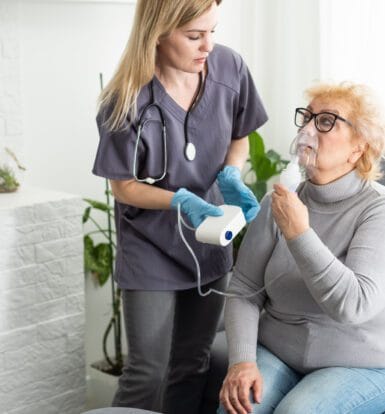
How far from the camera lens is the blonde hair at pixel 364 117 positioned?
195 cm

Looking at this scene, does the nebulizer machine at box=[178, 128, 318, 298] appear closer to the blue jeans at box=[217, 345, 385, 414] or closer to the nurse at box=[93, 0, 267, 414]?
the nurse at box=[93, 0, 267, 414]

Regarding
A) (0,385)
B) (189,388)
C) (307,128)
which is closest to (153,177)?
(307,128)

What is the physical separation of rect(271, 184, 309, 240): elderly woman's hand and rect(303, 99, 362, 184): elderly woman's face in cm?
13

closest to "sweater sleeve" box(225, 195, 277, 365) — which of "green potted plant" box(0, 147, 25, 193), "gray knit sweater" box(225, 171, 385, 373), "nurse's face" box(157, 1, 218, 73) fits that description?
"gray knit sweater" box(225, 171, 385, 373)

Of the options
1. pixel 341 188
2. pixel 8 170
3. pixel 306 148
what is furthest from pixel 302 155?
pixel 8 170

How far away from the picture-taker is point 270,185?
324 cm

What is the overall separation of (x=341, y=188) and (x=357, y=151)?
0.10 m

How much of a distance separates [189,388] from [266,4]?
160 centimetres

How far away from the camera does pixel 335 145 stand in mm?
1951

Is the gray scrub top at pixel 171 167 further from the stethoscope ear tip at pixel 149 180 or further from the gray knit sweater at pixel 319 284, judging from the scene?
the gray knit sweater at pixel 319 284

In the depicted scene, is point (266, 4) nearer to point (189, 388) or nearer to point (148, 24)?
point (148, 24)

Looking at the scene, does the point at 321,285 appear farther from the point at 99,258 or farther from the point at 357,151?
the point at 99,258

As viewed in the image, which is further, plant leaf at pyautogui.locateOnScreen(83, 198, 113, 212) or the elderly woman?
plant leaf at pyautogui.locateOnScreen(83, 198, 113, 212)

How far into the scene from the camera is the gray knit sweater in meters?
1.81
